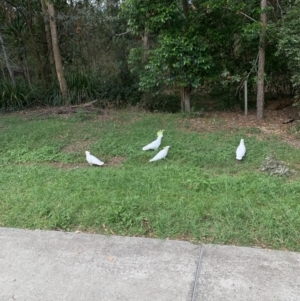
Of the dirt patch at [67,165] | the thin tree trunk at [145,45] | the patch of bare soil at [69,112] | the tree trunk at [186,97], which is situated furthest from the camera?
the thin tree trunk at [145,45]

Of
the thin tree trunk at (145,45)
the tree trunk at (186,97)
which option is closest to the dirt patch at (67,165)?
the tree trunk at (186,97)

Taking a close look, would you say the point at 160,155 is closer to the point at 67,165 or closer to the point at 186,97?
the point at 67,165

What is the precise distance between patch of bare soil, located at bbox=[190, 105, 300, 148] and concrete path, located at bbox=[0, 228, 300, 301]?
11.1ft

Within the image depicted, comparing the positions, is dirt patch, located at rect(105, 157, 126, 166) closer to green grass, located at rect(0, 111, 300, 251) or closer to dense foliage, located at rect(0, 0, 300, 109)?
green grass, located at rect(0, 111, 300, 251)

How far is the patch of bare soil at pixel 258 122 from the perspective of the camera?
6.06 metres

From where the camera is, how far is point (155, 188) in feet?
12.5

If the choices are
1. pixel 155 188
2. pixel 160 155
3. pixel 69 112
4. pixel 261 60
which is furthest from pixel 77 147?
pixel 261 60

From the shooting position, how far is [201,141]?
5.54 m

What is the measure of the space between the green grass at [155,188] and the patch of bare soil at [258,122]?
0.30 m

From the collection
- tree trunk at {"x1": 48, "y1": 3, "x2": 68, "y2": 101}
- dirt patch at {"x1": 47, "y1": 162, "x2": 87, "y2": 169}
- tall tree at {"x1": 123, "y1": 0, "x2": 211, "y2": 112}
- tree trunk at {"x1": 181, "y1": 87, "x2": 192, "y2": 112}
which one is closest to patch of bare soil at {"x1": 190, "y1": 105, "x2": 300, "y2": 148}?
tree trunk at {"x1": 181, "y1": 87, "x2": 192, "y2": 112}

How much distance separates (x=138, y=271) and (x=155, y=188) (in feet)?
4.65

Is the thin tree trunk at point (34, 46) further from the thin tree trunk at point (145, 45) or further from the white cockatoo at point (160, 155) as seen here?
the white cockatoo at point (160, 155)

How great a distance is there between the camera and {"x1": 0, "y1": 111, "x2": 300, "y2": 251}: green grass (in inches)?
119

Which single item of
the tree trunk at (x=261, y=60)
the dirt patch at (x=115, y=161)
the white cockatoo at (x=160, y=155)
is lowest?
the dirt patch at (x=115, y=161)
